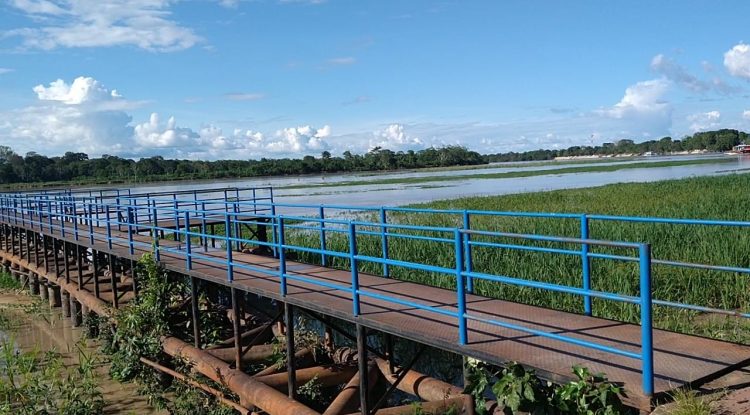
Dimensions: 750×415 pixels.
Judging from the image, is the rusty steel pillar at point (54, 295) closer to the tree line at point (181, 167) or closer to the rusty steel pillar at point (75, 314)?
the rusty steel pillar at point (75, 314)

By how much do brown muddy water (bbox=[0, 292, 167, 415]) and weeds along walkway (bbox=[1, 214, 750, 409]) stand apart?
3.00 meters

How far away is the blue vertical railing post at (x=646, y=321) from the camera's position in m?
4.14

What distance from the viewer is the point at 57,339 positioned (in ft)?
46.7

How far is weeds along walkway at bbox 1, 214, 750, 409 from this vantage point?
4.59 m

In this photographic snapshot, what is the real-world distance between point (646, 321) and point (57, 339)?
13.4 meters

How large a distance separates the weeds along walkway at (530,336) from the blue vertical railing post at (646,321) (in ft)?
0.34

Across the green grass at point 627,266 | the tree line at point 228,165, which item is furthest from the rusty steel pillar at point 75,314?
the tree line at point 228,165

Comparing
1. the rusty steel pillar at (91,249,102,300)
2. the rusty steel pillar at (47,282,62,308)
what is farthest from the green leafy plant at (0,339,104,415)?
the rusty steel pillar at (47,282,62,308)

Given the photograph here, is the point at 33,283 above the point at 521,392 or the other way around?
the other way around

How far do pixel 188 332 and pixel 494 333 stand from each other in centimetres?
676

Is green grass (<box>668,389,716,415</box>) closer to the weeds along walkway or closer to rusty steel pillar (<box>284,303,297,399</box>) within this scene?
the weeds along walkway

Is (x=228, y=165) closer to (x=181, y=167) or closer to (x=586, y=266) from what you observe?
(x=181, y=167)

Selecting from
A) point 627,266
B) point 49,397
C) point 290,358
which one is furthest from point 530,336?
point 627,266

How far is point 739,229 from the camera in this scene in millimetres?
13500
